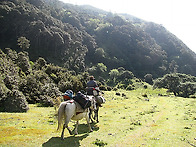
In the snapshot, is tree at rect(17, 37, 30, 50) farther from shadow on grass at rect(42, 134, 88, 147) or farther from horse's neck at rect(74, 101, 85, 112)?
shadow on grass at rect(42, 134, 88, 147)

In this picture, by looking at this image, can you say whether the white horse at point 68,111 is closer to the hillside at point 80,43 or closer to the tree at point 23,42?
the tree at point 23,42

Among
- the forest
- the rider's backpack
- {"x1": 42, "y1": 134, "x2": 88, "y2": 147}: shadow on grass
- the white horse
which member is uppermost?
the forest

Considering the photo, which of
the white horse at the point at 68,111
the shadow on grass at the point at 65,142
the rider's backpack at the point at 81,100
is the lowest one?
the shadow on grass at the point at 65,142

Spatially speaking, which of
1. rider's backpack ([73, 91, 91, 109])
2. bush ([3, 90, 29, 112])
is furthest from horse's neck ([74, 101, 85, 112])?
bush ([3, 90, 29, 112])

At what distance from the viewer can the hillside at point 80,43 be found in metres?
74.4

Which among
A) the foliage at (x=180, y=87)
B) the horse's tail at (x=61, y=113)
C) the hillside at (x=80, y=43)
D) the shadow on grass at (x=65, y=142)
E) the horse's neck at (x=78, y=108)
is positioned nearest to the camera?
the shadow on grass at (x=65, y=142)

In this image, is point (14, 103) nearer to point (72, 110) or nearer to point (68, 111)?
point (72, 110)

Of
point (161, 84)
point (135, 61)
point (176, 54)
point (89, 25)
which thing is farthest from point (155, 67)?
point (89, 25)

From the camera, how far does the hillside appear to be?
74.4 meters

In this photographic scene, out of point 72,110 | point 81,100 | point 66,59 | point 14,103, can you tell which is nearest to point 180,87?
point 66,59

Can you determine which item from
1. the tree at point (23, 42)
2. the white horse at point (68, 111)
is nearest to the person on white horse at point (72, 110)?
the white horse at point (68, 111)

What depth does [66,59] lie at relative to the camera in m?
83.9

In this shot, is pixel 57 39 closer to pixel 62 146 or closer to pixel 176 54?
pixel 62 146

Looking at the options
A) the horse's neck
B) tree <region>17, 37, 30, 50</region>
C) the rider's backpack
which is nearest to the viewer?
the horse's neck
